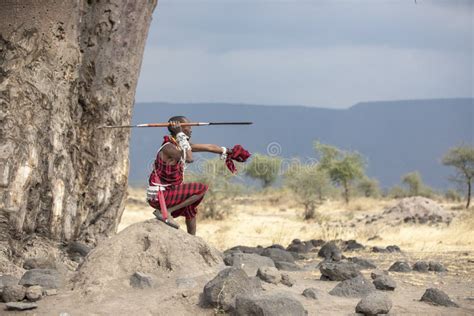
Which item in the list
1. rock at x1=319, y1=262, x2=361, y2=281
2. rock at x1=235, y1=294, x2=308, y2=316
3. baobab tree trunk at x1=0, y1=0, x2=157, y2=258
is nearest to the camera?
rock at x1=235, y1=294, x2=308, y2=316

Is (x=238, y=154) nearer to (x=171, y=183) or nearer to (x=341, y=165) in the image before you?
(x=171, y=183)

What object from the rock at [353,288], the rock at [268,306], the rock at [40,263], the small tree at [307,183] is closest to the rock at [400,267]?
the rock at [353,288]

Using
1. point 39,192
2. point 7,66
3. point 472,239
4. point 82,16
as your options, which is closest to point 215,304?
point 39,192

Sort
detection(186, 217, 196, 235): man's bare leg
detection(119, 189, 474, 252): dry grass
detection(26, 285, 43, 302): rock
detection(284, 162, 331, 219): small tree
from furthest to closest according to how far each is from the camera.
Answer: detection(284, 162, 331, 219): small tree < detection(119, 189, 474, 252): dry grass < detection(186, 217, 196, 235): man's bare leg < detection(26, 285, 43, 302): rock

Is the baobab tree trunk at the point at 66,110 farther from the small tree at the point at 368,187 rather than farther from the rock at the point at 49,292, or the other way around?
the small tree at the point at 368,187

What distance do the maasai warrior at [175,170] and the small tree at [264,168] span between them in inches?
969

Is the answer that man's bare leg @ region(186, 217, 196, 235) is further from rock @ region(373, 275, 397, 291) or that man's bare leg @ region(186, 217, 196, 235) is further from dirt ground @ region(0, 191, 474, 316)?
rock @ region(373, 275, 397, 291)

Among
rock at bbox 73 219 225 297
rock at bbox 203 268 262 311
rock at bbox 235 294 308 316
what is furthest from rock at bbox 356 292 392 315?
rock at bbox 73 219 225 297

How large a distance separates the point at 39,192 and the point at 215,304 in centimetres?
343

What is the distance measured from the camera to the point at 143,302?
6.77 metres

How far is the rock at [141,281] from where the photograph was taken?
23.4 ft

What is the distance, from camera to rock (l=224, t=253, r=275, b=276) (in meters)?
8.49

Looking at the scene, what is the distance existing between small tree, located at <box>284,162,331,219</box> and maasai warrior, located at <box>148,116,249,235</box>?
1621 centimetres

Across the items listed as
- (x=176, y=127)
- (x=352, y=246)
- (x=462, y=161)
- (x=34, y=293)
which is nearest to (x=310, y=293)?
(x=176, y=127)
